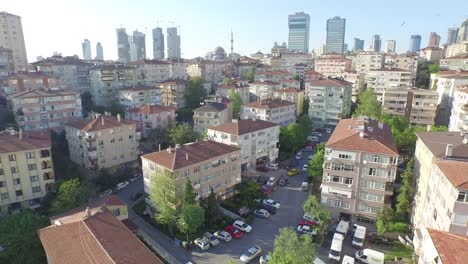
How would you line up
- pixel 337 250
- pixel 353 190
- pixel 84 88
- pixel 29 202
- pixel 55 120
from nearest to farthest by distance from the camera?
1. pixel 337 250
2. pixel 353 190
3. pixel 29 202
4. pixel 55 120
5. pixel 84 88

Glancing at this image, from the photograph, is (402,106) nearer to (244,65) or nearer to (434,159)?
(434,159)

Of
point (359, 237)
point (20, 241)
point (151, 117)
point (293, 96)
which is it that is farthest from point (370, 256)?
point (293, 96)

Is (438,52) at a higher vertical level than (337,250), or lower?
higher

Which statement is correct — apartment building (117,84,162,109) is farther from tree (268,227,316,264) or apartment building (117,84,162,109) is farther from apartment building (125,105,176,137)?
tree (268,227,316,264)

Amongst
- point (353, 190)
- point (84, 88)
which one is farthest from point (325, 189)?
point (84, 88)

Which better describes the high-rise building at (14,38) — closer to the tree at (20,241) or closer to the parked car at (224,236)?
the tree at (20,241)

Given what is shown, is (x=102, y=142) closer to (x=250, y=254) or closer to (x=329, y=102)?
(x=250, y=254)

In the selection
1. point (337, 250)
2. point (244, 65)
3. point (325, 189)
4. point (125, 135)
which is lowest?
point (337, 250)
